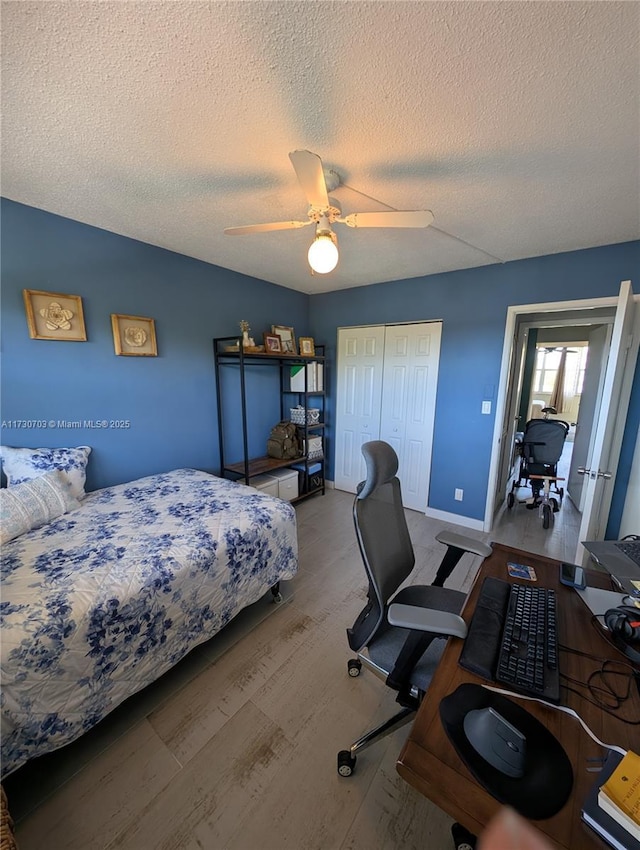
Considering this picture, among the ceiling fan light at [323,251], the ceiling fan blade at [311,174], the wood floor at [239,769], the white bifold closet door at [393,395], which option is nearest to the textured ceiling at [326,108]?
the ceiling fan blade at [311,174]

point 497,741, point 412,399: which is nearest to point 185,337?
point 412,399

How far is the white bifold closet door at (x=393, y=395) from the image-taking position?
10.8ft

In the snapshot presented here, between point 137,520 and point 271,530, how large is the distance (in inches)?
30.8

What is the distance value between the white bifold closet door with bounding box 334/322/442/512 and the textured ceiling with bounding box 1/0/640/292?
1435mm

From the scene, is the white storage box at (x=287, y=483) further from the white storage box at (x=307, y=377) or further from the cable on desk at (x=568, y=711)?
the cable on desk at (x=568, y=711)

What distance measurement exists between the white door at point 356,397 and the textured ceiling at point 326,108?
5.54 feet

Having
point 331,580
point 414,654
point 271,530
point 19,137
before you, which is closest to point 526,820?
point 414,654

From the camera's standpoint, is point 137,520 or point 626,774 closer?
point 626,774

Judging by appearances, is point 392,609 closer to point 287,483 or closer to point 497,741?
point 497,741

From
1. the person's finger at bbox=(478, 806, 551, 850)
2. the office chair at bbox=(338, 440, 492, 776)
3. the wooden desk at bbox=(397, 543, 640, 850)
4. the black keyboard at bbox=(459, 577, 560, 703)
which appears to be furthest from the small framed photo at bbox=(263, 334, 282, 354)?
the person's finger at bbox=(478, 806, 551, 850)

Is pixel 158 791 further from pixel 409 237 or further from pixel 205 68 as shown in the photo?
pixel 409 237

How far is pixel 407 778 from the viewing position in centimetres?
66

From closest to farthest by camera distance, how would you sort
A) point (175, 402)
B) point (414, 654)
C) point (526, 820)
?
point (526, 820), point (414, 654), point (175, 402)

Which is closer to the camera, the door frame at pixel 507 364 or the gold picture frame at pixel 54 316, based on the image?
the gold picture frame at pixel 54 316
